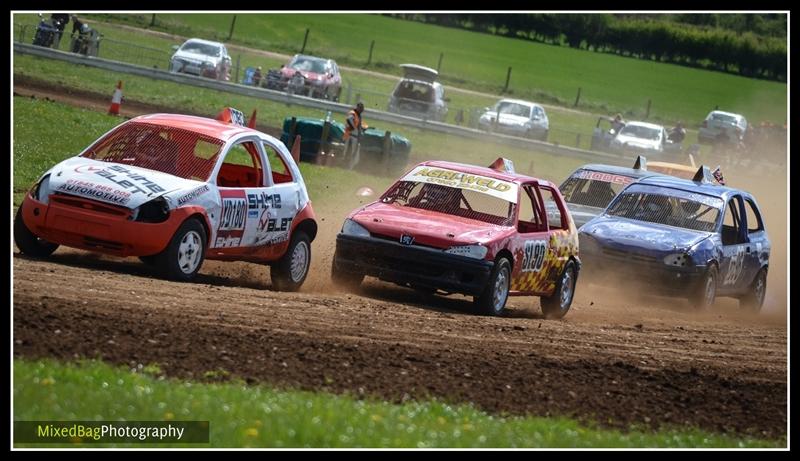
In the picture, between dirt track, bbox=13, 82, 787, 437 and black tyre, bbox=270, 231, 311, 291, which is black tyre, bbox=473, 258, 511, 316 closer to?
dirt track, bbox=13, 82, 787, 437

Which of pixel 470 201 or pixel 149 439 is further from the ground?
pixel 470 201

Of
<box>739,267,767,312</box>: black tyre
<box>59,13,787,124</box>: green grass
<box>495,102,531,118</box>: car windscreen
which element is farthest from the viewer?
<box>59,13,787,124</box>: green grass

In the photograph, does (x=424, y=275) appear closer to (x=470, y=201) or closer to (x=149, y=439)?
(x=470, y=201)

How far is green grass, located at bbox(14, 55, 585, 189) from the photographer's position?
1242 inches

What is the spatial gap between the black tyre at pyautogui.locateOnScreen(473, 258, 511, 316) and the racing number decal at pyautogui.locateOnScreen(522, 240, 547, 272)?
15.4 inches

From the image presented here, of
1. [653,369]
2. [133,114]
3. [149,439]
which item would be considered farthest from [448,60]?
[149,439]

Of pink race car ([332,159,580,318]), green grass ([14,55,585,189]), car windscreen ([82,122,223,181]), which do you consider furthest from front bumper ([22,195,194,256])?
green grass ([14,55,585,189])

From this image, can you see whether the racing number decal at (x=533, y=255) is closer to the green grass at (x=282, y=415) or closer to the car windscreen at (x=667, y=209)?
the car windscreen at (x=667, y=209)

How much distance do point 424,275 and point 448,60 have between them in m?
47.3

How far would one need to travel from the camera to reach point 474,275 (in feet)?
42.1

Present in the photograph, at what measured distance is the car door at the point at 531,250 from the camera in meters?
13.6

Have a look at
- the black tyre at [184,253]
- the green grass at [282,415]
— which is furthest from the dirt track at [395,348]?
the green grass at [282,415]

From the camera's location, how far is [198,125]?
518 inches

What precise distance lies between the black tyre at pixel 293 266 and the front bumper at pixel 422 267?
0.75 metres
